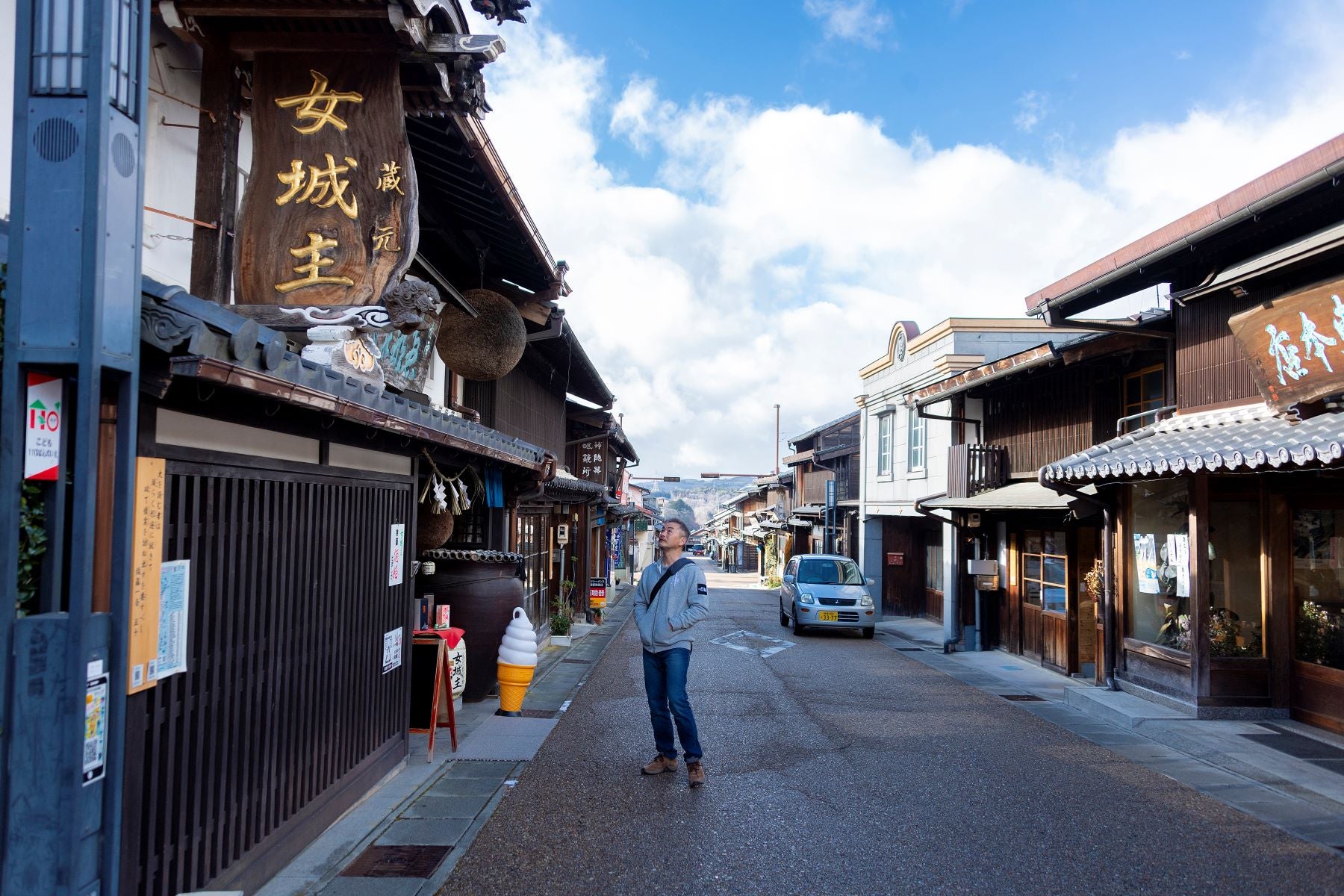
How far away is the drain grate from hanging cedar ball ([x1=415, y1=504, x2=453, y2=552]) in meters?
4.43

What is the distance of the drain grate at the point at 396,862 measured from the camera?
5.17m

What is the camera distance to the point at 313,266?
5074 millimetres

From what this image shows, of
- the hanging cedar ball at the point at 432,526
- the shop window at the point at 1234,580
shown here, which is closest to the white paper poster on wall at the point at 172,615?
the hanging cedar ball at the point at 432,526

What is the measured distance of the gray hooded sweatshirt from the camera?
7.00 meters

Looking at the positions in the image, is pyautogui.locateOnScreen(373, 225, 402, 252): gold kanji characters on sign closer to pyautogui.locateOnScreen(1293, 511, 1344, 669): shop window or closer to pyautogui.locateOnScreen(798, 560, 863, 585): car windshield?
pyautogui.locateOnScreen(1293, 511, 1344, 669): shop window

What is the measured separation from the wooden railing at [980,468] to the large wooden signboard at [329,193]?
13.7m

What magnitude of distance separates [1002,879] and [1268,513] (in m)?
6.66

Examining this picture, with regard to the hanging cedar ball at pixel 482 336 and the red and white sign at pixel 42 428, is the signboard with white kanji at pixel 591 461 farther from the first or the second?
the red and white sign at pixel 42 428

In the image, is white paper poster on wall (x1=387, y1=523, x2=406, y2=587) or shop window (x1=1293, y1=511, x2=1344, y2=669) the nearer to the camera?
white paper poster on wall (x1=387, y1=523, x2=406, y2=587)

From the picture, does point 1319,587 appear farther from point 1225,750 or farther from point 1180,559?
point 1225,750

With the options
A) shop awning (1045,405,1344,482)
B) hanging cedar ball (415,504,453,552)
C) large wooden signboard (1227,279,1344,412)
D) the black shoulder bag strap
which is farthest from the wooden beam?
large wooden signboard (1227,279,1344,412)

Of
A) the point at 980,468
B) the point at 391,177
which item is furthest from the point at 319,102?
the point at 980,468

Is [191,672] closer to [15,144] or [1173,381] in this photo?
[15,144]

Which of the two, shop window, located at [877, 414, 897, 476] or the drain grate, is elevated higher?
shop window, located at [877, 414, 897, 476]
